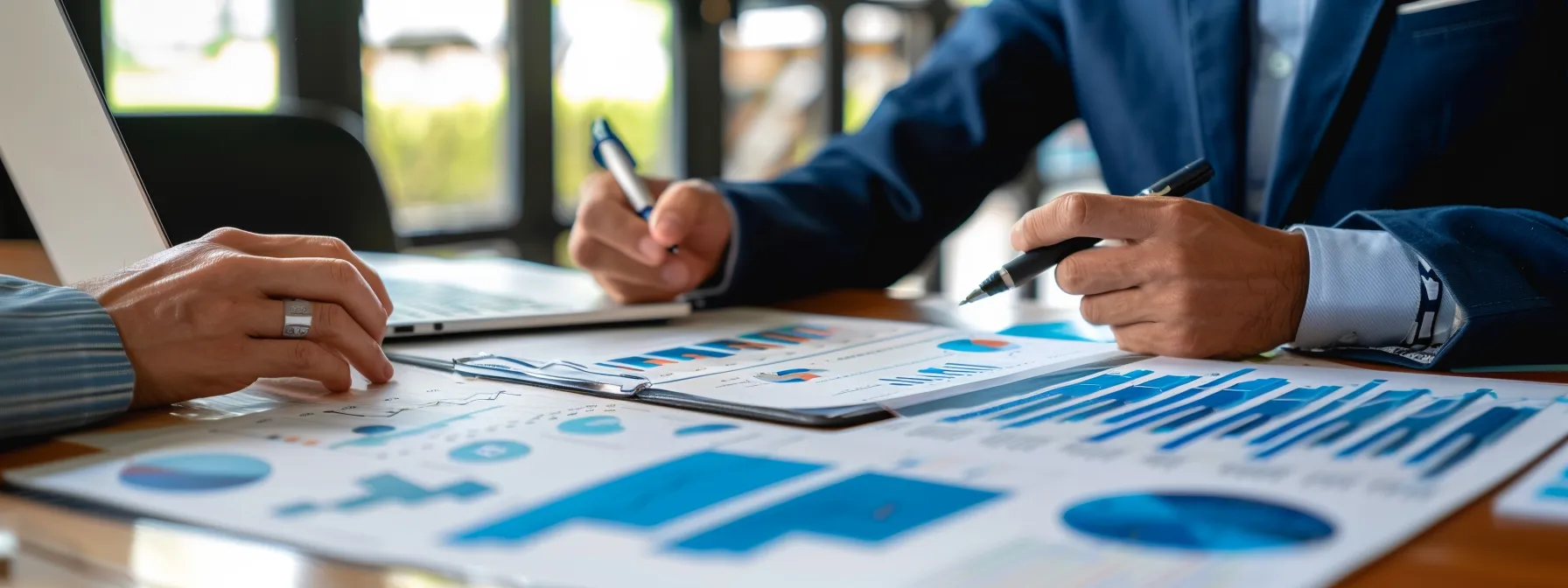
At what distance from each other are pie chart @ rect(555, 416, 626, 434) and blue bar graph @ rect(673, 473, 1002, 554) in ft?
0.48

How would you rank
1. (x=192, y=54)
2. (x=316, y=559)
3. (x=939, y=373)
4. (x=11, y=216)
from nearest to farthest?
(x=316, y=559) < (x=939, y=373) < (x=11, y=216) < (x=192, y=54)

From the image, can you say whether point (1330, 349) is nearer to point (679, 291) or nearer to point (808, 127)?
point (679, 291)

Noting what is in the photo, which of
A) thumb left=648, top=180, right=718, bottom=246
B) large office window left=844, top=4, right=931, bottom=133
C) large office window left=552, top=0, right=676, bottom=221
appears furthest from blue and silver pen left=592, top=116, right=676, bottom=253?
large office window left=844, top=4, right=931, bottom=133

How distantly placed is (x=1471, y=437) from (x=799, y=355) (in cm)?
40

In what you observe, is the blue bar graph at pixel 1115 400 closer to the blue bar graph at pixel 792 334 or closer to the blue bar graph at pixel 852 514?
the blue bar graph at pixel 852 514

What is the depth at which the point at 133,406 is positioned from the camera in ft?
2.08

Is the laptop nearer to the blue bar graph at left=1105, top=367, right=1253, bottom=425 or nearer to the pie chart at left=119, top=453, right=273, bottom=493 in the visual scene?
the pie chart at left=119, top=453, right=273, bottom=493

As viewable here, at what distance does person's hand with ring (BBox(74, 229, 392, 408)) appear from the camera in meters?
0.64

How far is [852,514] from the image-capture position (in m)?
0.43

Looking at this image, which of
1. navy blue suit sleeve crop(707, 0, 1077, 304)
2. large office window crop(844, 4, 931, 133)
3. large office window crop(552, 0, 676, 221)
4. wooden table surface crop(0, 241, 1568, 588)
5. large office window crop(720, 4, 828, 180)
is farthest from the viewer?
large office window crop(844, 4, 931, 133)

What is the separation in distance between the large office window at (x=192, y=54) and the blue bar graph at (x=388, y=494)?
1.38 meters

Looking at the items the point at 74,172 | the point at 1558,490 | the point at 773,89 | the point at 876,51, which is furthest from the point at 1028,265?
the point at 876,51

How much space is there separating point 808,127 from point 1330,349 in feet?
7.81

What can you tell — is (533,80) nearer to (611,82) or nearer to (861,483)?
(611,82)
